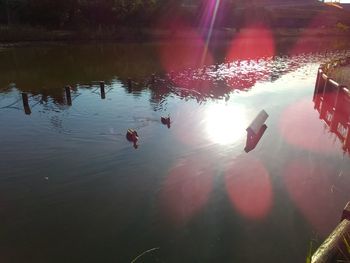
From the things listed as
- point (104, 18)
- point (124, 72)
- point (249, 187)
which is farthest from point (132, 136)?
point (104, 18)

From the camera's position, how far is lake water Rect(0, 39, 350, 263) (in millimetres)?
9102

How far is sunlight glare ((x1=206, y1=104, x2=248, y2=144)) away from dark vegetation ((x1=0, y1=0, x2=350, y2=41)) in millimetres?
45229

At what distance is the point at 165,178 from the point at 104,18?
6369cm

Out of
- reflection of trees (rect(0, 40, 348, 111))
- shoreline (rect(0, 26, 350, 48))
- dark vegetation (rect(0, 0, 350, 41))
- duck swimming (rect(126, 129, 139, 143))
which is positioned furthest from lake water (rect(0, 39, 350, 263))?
dark vegetation (rect(0, 0, 350, 41))

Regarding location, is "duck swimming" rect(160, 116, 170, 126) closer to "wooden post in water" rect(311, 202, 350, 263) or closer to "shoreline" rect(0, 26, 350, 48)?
"wooden post in water" rect(311, 202, 350, 263)

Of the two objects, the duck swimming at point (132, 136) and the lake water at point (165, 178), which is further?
the duck swimming at point (132, 136)

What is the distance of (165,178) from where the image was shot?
1245 centimetres

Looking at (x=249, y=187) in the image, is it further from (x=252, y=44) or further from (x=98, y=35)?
(x=252, y=44)

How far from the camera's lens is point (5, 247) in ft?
29.1

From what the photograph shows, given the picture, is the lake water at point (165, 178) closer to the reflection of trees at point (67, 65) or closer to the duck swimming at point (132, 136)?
the duck swimming at point (132, 136)

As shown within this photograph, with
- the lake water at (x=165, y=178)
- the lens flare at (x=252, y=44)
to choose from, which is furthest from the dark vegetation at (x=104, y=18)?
the lake water at (x=165, y=178)

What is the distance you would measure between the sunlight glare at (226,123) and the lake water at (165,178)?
0.09 meters

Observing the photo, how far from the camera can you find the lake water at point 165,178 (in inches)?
358

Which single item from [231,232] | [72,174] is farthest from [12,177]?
[231,232]
